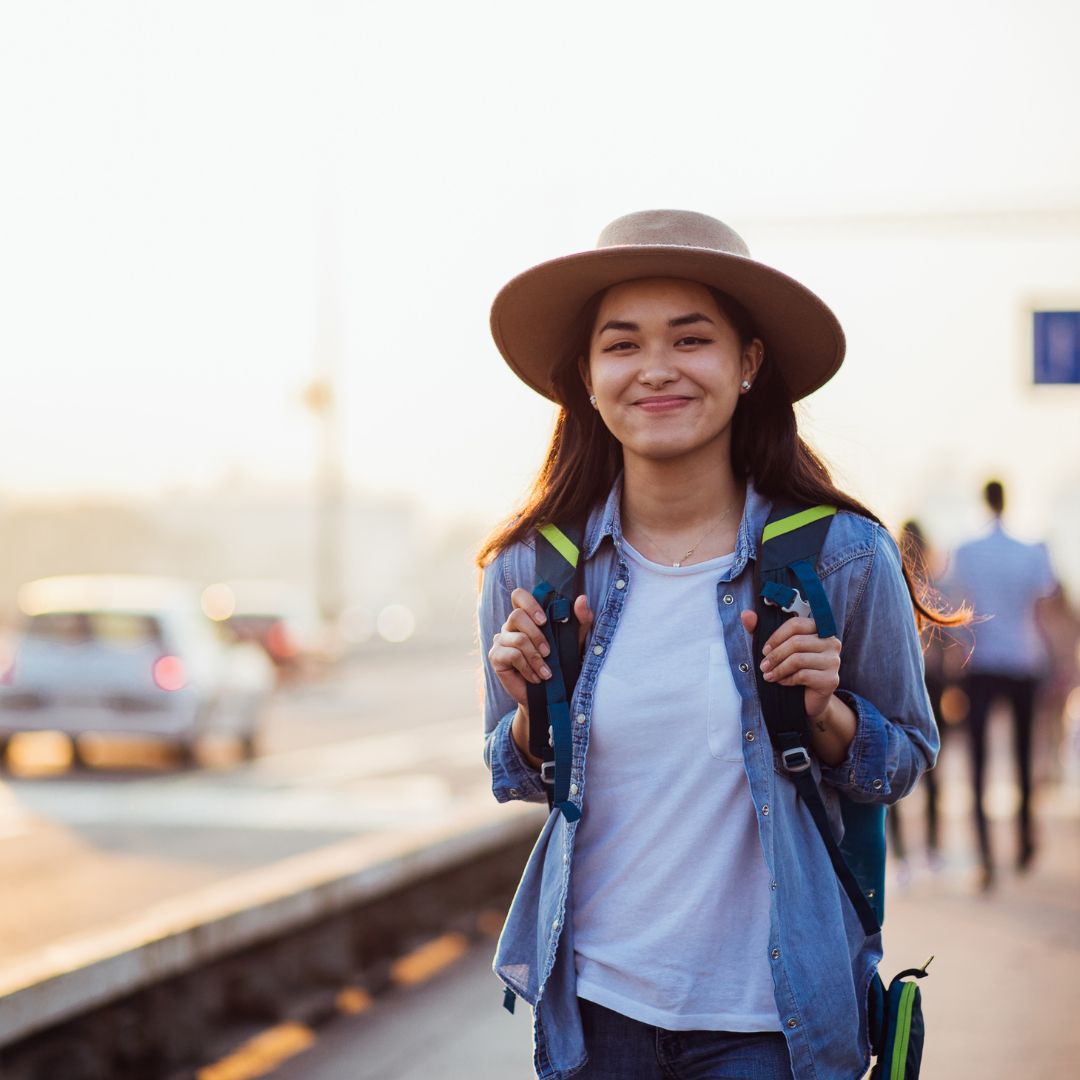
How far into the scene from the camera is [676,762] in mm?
2736

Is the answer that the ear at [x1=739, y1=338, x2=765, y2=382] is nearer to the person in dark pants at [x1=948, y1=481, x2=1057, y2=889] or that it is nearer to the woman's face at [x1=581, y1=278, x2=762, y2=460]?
the woman's face at [x1=581, y1=278, x2=762, y2=460]

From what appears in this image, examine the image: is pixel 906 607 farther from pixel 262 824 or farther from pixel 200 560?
pixel 200 560

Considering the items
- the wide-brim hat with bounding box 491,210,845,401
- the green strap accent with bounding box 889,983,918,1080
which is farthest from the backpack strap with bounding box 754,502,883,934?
the wide-brim hat with bounding box 491,210,845,401

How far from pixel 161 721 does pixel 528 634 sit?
14419 millimetres

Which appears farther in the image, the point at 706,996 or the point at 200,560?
the point at 200,560

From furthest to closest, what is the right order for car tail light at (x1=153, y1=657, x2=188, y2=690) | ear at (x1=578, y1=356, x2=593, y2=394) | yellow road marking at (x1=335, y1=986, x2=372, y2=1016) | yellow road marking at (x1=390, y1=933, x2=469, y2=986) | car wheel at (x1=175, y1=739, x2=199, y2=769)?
car wheel at (x1=175, y1=739, x2=199, y2=769)
car tail light at (x1=153, y1=657, x2=188, y2=690)
yellow road marking at (x1=390, y1=933, x2=469, y2=986)
yellow road marking at (x1=335, y1=986, x2=372, y2=1016)
ear at (x1=578, y1=356, x2=593, y2=394)

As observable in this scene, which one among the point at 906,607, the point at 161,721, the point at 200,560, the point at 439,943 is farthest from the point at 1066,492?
the point at 200,560

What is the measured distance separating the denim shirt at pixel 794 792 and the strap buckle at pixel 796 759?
21 mm

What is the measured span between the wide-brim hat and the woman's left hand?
1.78 ft

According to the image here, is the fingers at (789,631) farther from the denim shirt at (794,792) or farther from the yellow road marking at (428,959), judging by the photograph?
the yellow road marking at (428,959)

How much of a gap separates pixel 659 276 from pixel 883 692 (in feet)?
2.40

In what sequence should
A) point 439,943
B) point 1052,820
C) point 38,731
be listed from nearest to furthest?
point 439,943, point 1052,820, point 38,731

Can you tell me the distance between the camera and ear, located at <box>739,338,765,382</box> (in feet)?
9.86

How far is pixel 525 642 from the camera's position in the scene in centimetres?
280
